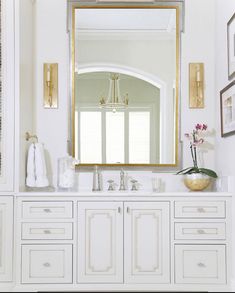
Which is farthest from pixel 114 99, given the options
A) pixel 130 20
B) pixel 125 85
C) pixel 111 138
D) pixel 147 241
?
pixel 147 241

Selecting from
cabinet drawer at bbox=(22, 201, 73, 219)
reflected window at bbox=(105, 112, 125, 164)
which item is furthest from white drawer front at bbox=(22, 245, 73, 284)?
reflected window at bbox=(105, 112, 125, 164)

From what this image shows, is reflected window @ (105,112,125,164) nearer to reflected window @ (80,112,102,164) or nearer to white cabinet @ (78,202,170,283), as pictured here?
reflected window @ (80,112,102,164)

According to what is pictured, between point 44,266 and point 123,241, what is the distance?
601mm

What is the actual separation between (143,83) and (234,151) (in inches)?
39.6

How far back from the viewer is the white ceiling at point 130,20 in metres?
3.89

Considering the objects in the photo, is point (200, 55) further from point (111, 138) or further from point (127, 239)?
point (127, 239)

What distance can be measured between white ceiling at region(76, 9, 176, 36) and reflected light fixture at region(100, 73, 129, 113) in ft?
1.33

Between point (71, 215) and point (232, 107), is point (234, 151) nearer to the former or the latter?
point (232, 107)

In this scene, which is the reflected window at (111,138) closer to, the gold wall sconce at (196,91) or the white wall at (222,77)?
the gold wall sconce at (196,91)

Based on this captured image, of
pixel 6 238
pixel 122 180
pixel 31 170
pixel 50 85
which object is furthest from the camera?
pixel 50 85

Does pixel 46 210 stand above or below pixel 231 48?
below

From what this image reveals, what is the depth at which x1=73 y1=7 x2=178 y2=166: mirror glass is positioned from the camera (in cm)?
387

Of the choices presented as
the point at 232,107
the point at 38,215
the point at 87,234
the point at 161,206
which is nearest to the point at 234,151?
the point at 232,107

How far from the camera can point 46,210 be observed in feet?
11.1
